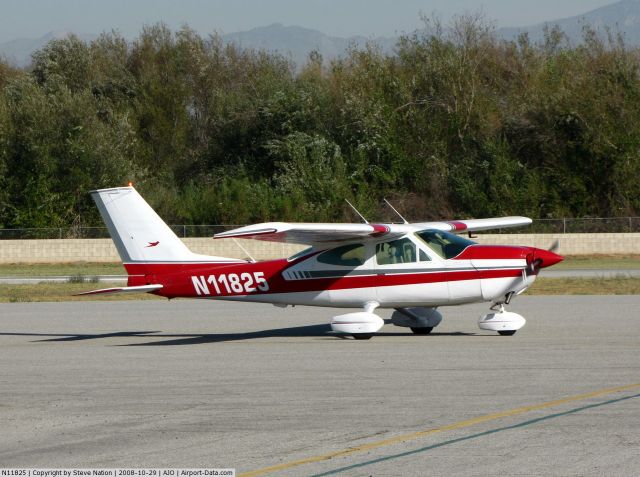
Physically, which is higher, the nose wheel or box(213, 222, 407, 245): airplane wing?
box(213, 222, 407, 245): airplane wing

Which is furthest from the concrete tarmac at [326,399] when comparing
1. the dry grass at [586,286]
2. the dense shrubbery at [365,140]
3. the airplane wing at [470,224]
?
the dense shrubbery at [365,140]

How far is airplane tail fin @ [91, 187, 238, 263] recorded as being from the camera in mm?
17734

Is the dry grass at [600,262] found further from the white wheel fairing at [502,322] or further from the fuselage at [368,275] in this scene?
the fuselage at [368,275]

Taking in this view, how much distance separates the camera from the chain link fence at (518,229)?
4694 cm

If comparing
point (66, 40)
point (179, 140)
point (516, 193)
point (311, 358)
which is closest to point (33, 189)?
point (179, 140)

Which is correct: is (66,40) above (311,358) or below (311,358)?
above

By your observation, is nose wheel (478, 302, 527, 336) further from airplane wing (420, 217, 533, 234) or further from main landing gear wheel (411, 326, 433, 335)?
airplane wing (420, 217, 533, 234)

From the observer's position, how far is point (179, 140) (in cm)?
6450

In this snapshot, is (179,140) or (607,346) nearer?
(607,346)

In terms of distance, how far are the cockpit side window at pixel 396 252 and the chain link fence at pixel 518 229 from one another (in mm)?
30245

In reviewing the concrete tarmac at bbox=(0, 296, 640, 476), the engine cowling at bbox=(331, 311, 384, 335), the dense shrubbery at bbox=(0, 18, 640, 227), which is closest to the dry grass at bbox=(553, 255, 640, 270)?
the dense shrubbery at bbox=(0, 18, 640, 227)

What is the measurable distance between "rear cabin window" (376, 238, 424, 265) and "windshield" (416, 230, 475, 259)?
28 centimetres

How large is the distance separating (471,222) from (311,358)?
20.4 feet

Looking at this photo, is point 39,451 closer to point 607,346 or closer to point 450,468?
point 450,468
